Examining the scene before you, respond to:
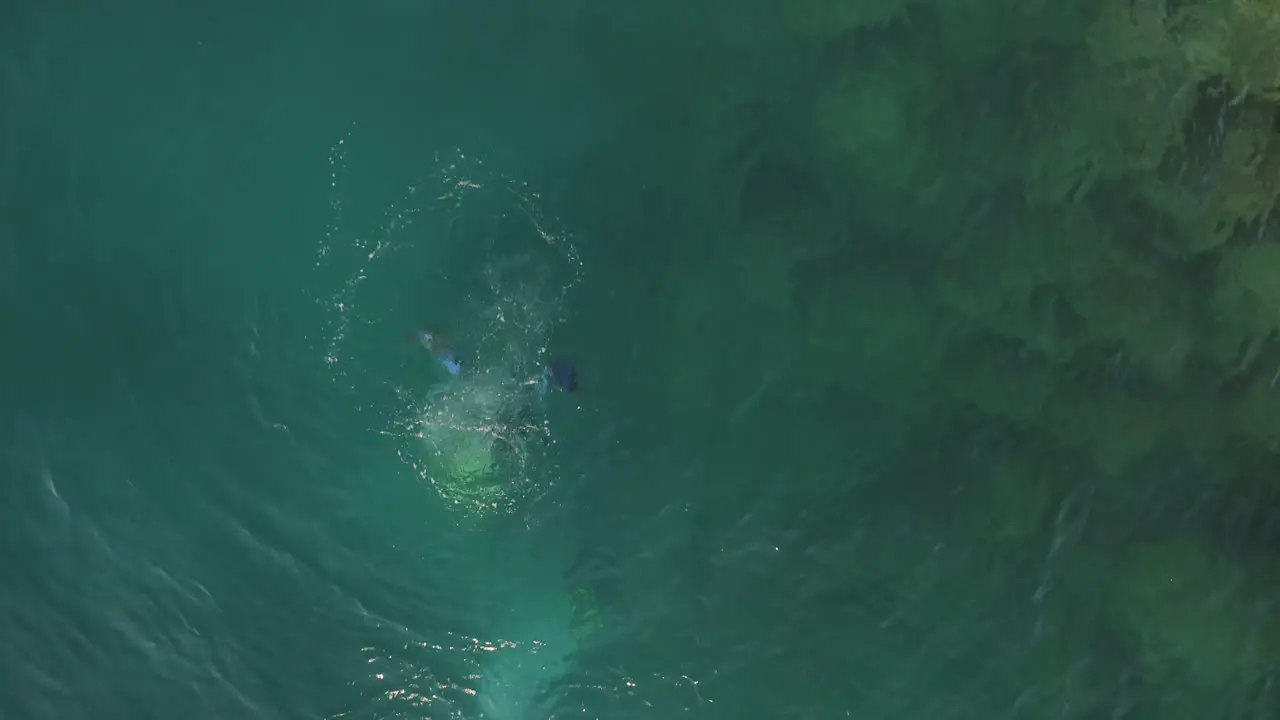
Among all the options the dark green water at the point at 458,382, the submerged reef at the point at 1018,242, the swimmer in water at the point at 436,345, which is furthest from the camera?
the swimmer in water at the point at 436,345

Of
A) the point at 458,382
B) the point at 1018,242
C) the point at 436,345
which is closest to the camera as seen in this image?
the point at 1018,242

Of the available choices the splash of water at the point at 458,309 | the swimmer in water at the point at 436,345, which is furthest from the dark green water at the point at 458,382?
the swimmer in water at the point at 436,345

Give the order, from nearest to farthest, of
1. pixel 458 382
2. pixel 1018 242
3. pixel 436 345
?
pixel 1018 242
pixel 436 345
pixel 458 382

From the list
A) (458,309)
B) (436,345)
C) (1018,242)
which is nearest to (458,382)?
(436,345)

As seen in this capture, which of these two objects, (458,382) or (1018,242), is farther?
(458,382)

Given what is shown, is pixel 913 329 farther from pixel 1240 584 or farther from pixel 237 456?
pixel 237 456

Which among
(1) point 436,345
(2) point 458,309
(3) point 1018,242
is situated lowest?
(3) point 1018,242

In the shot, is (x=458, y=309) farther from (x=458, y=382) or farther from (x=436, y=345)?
(x=458, y=382)

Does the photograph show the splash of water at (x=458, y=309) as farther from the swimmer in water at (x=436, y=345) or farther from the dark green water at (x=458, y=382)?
the swimmer in water at (x=436, y=345)

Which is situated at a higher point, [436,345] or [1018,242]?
[436,345]
